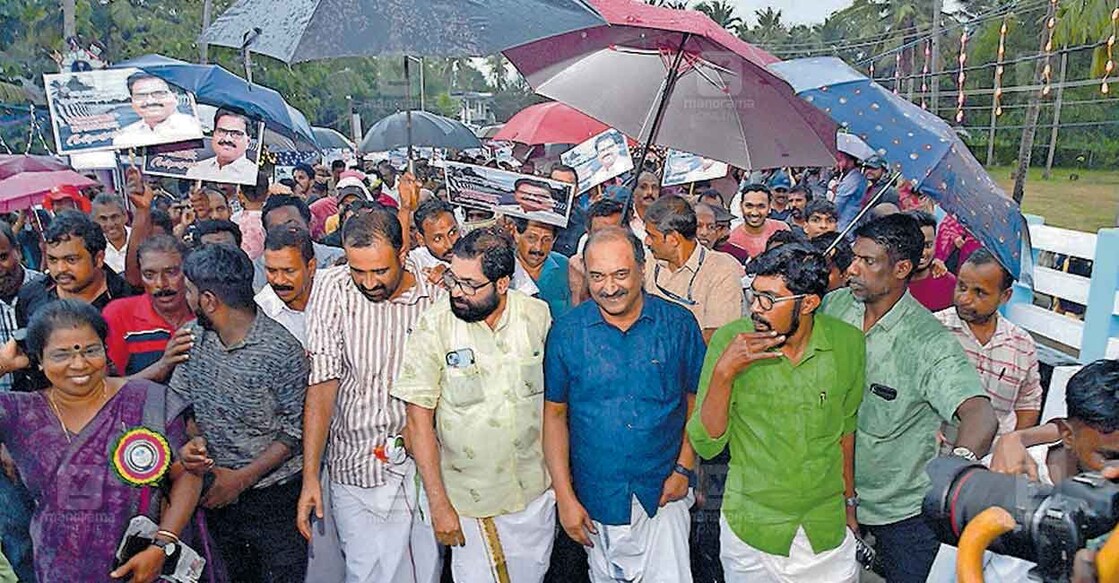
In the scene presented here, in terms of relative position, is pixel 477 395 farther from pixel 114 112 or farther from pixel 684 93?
pixel 114 112

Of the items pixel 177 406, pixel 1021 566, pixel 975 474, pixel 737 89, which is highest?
pixel 737 89

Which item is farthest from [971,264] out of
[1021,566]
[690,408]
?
[1021,566]

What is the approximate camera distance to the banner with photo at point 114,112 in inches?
214

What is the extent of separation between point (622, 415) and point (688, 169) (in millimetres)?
4349

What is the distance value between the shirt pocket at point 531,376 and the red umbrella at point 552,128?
7458 millimetres

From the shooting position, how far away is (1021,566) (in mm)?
2020

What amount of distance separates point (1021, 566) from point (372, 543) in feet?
7.53

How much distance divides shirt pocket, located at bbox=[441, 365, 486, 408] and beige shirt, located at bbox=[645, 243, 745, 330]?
51.1 inches

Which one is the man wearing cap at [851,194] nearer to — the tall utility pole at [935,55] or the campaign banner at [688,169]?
the campaign banner at [688,169]

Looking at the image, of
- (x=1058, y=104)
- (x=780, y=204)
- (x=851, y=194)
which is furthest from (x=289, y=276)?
(x=1058, y=104)

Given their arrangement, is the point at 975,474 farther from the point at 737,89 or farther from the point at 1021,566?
the point at 737,89

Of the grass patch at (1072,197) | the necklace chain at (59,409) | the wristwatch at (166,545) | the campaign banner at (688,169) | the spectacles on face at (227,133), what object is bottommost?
the grass patch at (1072,197)

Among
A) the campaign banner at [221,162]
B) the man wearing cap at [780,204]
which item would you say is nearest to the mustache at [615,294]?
the campaign banner at [221,162]

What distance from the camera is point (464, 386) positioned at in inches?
117
